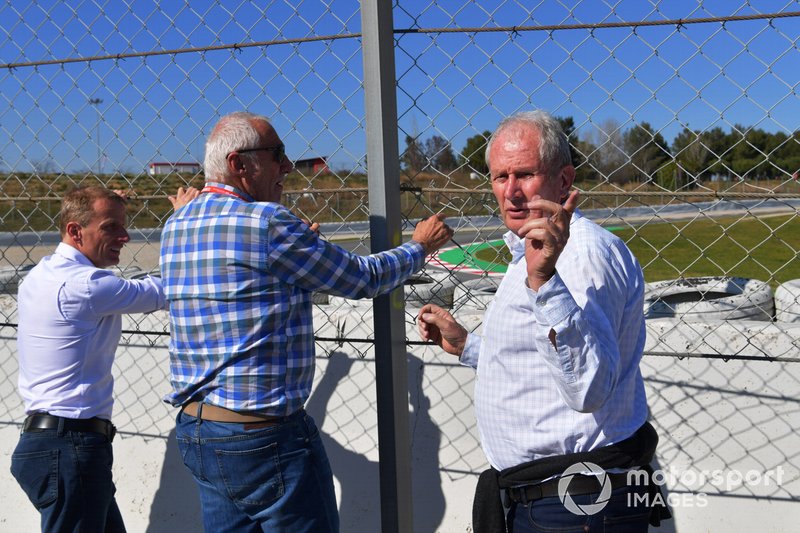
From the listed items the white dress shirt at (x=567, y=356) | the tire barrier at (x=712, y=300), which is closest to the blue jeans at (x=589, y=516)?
the white dress shirt at (x=567, y=356)

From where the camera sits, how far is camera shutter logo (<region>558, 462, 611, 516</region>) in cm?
172

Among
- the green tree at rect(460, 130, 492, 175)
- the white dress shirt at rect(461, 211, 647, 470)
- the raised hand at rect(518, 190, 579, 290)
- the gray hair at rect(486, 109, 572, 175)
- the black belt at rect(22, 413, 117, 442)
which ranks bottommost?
the black belt at rect(22, 413, 117, 442)

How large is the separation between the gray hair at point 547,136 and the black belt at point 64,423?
A: 1903 millimetres

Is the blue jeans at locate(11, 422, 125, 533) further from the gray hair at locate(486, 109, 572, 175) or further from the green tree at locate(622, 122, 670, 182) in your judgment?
the green tree at locate(622, 122, 670, 182)

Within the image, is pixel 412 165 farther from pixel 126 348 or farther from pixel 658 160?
pixel 126 348

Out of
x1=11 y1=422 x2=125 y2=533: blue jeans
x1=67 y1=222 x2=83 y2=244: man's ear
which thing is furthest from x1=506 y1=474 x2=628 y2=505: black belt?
x1=67 y1=222 x2=83 y2=244: man's ear

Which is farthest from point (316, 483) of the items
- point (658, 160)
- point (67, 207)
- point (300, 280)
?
point (658, 160)

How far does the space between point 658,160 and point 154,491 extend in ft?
8.61

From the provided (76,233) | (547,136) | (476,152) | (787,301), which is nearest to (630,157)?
(476,152)

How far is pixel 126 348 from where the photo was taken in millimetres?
3545

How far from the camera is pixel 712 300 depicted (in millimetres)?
3273

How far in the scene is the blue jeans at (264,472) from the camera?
6.79 feet

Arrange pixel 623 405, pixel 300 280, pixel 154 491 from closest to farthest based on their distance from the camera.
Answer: pixel 623 405 < pixel 300 280 < pixel 154 491

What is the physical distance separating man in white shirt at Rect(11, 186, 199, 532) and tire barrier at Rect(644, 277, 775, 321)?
6.87ft
